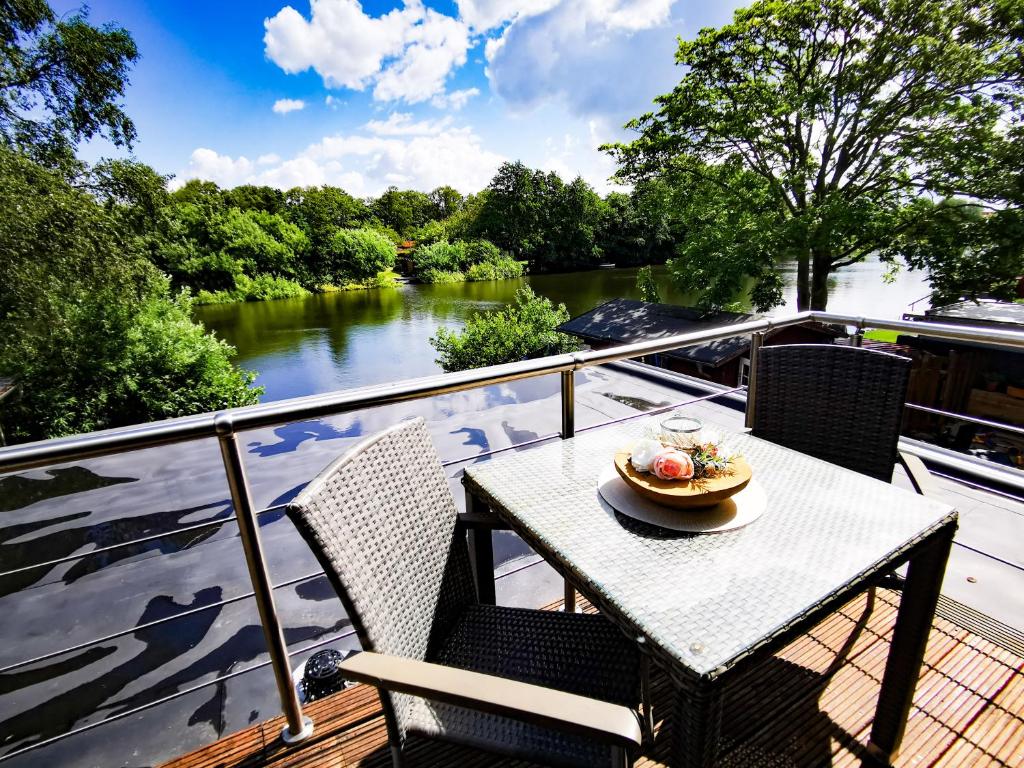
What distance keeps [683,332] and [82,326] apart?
15889 mm

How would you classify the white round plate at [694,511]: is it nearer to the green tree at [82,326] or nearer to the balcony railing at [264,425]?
the balcony railing at [264,425]

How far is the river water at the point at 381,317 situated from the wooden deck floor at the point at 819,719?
17.9 meters

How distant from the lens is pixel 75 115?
11.9 meters

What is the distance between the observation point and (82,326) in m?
12.0

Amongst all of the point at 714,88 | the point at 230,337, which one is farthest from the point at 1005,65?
the point at 230,337

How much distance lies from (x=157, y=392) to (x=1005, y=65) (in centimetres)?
2287

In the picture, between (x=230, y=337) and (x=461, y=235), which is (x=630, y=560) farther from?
(x=461, y=235)

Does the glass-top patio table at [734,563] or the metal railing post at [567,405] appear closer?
the glass-top patio table at [734,563]

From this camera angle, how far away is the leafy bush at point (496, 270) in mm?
46062

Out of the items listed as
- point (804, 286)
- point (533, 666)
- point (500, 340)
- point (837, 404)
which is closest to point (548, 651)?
point (533, 666)

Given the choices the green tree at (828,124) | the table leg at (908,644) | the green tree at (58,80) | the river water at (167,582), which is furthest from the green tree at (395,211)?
the table leg at (908,644)

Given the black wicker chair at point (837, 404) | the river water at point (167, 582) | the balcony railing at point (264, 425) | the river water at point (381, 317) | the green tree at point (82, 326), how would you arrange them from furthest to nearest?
the river water at point (381, 317)
the green tree at point (82, 326)
the river water at point (167, 582)
the black wicker chair at point (837, 404)
the balcony railing at point (264, 425)

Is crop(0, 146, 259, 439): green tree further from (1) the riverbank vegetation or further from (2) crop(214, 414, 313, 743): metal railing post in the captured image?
(2) crop(214, 414, 313, 743): metal railing post

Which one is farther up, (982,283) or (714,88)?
(714,88)
